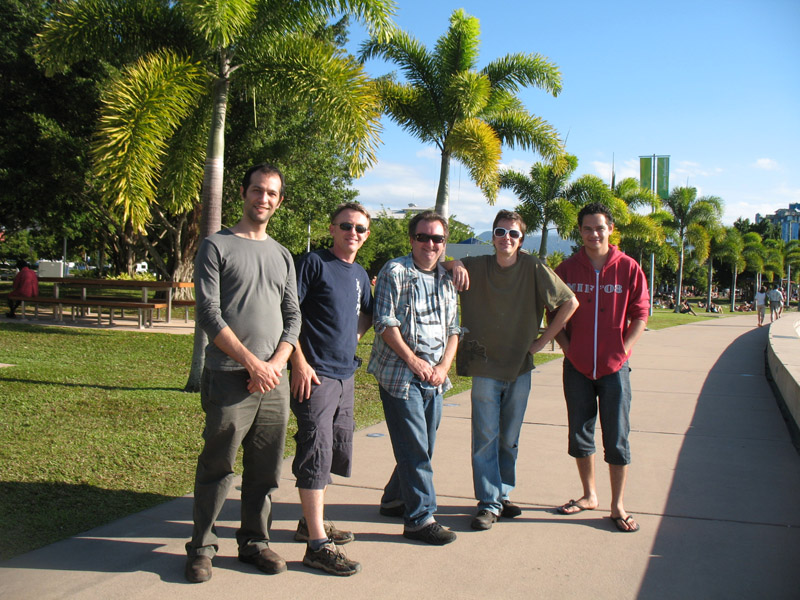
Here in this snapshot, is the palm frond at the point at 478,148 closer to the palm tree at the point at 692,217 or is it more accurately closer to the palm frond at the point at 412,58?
the palm frond at the point at 412,58

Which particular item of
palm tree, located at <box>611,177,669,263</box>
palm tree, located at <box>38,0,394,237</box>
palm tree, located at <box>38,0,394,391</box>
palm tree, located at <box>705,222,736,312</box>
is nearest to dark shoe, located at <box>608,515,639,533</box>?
palm tree, located at <box>38,0,394,391</box>

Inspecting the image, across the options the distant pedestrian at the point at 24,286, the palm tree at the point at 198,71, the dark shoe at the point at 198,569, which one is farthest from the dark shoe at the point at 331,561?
the distant pedestrian at the point at 24,286

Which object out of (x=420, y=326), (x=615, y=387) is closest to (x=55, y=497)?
(x=420, y=326)

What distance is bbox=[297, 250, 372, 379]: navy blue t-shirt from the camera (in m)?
3.46

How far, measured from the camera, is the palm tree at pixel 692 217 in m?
45.3

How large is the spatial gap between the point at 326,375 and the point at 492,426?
108cm

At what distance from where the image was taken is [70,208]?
24250 mm

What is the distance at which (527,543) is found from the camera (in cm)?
362

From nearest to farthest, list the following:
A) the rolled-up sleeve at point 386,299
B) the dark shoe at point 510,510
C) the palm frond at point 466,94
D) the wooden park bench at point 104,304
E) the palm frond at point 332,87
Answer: the rolled-up sleeve at point 386,299 < the dark shoe at point 510,510 < the palm frond at point 332,87 < the palm frond at point 466,94 < the wooden park bench at point 104,304

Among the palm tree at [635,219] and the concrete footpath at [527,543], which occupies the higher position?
the palm tree at [635,219]

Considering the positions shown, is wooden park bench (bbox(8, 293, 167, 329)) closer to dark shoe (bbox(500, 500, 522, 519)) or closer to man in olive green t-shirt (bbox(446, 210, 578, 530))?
man in olive green t-shirt (bbox(446, 210, 578, 530))

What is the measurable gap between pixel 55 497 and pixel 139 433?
5.27 feet

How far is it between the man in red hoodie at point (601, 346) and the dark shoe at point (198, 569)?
6.90 ft

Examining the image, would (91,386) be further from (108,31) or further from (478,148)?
(478,148)
